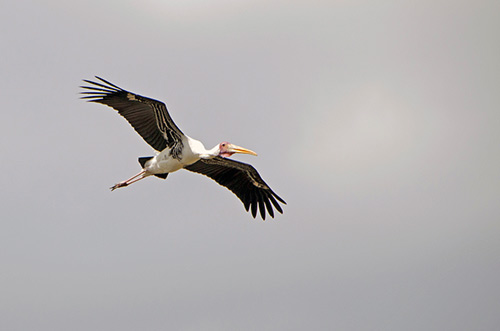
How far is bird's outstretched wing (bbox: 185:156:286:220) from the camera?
129ft

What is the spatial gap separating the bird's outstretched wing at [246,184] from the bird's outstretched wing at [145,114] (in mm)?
2235

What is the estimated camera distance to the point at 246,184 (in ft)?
131

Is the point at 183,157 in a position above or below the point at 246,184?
below

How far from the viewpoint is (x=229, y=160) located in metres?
38.6

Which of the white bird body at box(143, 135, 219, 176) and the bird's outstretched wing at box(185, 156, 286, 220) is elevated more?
the bird's outstretched wing at box(185, 156, 286, 220)

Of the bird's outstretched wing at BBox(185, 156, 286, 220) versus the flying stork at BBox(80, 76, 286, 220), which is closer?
the flying stork at BBox(80, 76, 286, 220)

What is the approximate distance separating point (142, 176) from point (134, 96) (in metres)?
2.93

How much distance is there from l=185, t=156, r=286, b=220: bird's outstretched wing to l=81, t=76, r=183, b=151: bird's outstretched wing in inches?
88.0

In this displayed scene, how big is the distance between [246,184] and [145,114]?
4.78 metres

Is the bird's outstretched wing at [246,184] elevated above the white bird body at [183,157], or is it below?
above

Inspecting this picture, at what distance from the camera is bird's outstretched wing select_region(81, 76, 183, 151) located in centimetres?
3631

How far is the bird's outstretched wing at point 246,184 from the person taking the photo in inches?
Result: 1551

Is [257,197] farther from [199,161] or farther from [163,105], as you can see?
[163,105]

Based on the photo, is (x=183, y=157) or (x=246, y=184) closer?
(x=183, y=157)
